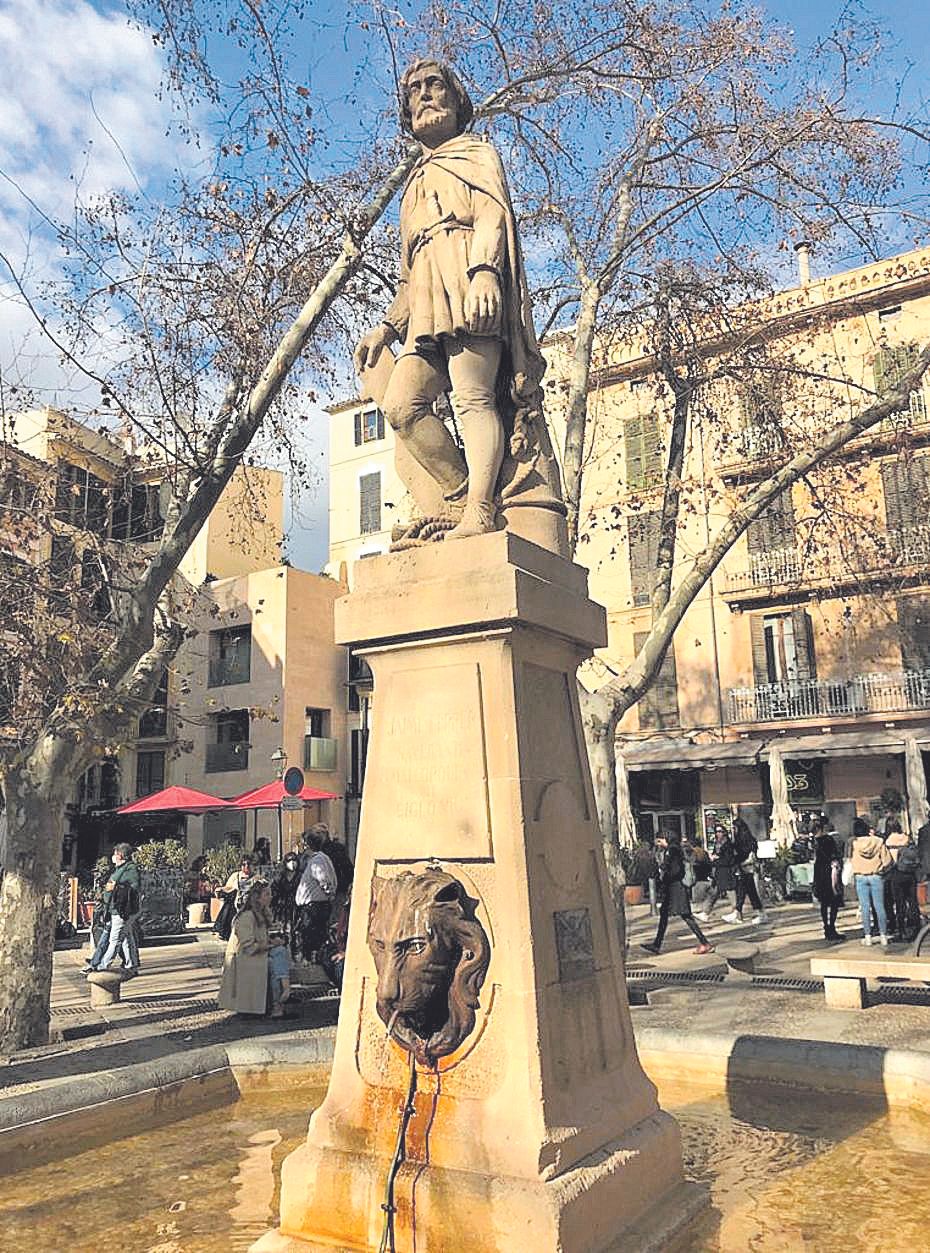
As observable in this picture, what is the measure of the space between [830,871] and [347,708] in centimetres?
2387

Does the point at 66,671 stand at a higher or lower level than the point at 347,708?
lower

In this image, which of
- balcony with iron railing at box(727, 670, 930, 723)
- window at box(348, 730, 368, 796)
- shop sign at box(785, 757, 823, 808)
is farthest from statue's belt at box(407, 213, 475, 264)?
window at box(348, 730, 368, 796)

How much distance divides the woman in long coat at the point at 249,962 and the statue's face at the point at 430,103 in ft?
22.5

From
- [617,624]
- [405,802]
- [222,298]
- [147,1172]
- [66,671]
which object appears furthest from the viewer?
[617,624]

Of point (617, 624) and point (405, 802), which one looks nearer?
point (405, 802)

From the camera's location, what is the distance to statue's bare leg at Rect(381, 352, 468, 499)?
4.42 m

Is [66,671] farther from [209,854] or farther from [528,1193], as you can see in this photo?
[209,854]

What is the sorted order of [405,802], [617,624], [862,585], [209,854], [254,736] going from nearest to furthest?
1. [405,802]
2. [862,585]
3. [209,854]
4. [617,624]
5. [254,736]

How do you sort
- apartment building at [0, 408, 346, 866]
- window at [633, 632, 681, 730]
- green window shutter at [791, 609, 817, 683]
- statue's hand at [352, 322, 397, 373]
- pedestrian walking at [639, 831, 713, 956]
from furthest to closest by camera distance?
apartment building at [0, 408, 346, 866] → window at [633, 632, 681, 730] → green window shutter at [791, 609, 817, 683] → pedestrian walking at [639, 831, 713, 956] → statue's hand at [352, 322, 397, 373]

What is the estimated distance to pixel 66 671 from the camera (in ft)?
30.1

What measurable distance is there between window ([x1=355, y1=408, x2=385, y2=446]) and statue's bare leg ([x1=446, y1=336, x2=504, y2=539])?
112ft

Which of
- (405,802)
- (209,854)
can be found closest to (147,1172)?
(405,802)

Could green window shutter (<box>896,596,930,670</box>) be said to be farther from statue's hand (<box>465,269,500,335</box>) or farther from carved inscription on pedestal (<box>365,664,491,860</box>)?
carved inscription on pedestal (<box>365,664,491,860</box>)

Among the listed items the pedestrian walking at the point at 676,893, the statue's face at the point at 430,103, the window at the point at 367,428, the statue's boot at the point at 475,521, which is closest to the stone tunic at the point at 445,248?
the statue's face at the point at 430,103
